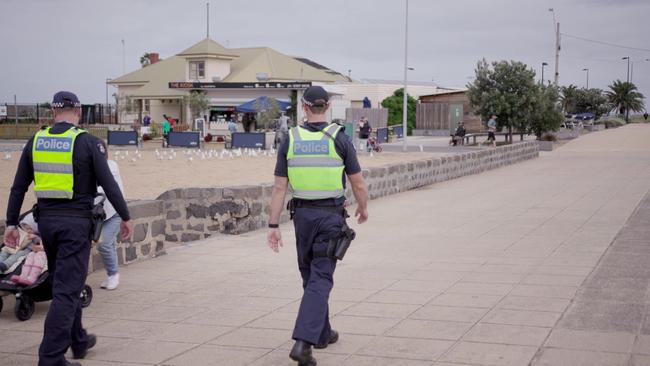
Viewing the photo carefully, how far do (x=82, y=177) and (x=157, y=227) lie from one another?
4.67m

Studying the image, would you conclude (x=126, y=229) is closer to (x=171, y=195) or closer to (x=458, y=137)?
(x=171, y=195)

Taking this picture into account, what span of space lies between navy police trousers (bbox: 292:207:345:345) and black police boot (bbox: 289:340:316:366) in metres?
0.04

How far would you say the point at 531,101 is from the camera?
43812 millimetres

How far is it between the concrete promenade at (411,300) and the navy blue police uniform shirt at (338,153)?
1239mm

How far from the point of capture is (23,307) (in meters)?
7.20

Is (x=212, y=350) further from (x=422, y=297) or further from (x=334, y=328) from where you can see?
(x=422, y=297)

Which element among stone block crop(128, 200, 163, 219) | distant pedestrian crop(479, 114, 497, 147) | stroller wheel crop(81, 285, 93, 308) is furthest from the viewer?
distant pedestrian crop(479, 114, 497, 147)

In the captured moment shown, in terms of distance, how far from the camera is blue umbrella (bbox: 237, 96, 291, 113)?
158 ft

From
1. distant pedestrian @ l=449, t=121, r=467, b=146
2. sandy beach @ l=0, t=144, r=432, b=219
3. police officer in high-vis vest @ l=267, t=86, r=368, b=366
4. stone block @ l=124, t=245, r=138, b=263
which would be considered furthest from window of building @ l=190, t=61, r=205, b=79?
police officer in high-vis vest @ l=267, t=86, r=368, b=366

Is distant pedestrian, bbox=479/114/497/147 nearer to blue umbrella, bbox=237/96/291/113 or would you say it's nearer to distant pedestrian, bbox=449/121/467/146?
distant pedestrian, bbox=449/121/467/146

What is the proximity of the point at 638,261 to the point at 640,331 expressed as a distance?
10.6 ft

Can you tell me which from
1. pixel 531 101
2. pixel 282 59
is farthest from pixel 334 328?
pixel 282 59

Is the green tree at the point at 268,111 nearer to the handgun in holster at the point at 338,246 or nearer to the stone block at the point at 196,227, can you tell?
the stone block at the point at 196,227

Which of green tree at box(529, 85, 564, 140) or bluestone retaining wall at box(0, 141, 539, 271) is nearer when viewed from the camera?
bluestone retaining wall at box(0, 141, 539, 271)
